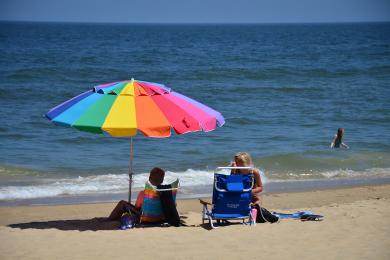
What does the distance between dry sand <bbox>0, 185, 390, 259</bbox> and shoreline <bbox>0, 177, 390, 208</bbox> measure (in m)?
1.21

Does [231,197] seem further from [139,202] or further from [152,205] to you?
[139,202]

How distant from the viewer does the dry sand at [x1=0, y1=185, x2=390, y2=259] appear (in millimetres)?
6398

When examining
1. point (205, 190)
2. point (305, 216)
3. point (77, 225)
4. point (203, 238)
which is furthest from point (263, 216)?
point (205, 190)

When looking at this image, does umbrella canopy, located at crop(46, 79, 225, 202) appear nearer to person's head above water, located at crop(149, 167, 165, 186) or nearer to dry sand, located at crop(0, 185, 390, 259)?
person's head above water, located at crop(149, 167, 165, 186)

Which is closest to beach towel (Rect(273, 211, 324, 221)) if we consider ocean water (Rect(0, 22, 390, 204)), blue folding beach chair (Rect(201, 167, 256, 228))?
blue folding beach chair (Rect(201, 167, 256, 228))

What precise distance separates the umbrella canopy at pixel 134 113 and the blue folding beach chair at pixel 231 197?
63 centimetres

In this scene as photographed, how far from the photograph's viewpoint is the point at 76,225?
26.3 feet

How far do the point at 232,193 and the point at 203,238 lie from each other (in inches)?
28.0

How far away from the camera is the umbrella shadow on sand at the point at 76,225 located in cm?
775

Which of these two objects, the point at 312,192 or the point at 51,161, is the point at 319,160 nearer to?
the point at 312,192

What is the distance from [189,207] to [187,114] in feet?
8.75

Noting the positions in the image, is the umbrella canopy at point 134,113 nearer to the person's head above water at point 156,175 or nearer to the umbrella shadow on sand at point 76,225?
the person's head above water at point 156,175

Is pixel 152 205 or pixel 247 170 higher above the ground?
pixel 247 170

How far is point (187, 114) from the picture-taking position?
740 centimetres
